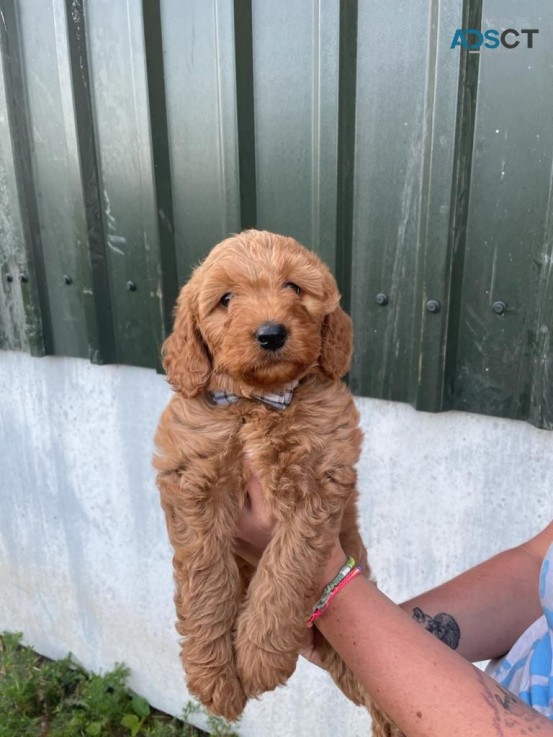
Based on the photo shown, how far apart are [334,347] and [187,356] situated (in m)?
0.50

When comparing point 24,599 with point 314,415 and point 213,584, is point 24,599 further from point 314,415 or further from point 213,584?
point 314,415

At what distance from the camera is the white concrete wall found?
2662mm

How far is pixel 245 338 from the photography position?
1712 mm

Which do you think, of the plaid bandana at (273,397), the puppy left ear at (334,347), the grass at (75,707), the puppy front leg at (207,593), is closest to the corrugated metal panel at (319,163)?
the puppy left ear at (334,347)

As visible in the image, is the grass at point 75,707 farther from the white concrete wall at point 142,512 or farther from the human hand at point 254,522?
the human hand at point 254,522

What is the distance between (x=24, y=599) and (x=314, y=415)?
3884mm

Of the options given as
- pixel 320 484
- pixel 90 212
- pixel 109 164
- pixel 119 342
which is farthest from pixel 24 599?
pixel 320 484

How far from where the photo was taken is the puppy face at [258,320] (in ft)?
5.61

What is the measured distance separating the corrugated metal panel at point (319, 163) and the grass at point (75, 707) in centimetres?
241

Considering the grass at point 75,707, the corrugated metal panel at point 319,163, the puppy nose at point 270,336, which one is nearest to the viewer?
the puppy nose at point 270,336

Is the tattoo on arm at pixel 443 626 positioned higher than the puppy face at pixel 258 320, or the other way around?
the puppy face at pixel 258 320

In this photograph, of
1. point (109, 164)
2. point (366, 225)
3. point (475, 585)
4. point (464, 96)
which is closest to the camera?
point (475, 585)

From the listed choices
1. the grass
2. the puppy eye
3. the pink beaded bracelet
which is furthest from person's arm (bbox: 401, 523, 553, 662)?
the grass

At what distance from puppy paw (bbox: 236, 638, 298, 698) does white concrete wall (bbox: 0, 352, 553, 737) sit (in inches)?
51.0
